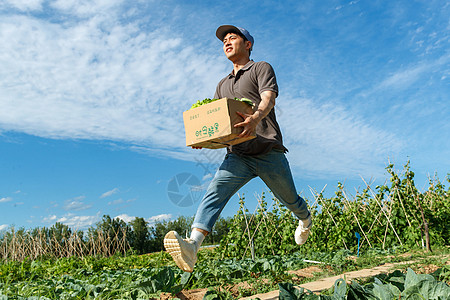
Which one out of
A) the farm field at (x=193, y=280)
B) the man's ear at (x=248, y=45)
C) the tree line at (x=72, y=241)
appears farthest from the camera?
the tree line at (x=72, y=241)

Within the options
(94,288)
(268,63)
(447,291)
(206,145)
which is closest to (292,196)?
(206,145)

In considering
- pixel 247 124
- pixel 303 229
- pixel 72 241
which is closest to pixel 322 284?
pixel 303 229

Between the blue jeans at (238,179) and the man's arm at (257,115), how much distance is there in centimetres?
37

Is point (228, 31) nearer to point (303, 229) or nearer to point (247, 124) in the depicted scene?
point (247, 124)

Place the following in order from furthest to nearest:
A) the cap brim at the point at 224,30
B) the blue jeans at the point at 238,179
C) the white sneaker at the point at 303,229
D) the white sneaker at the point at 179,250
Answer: the white sneaker at the point at 303,229, the cap brim at the point at 224,30, the blue jeans at the point at 238,179, the white sneaker at the point at 179,250

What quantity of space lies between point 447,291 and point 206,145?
1859 millimetres

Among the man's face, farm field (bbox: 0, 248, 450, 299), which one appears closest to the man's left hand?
the man's face

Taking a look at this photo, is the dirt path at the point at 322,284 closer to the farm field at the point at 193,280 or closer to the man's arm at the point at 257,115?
the farm field at the point at 193,280

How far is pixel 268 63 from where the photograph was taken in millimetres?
3068

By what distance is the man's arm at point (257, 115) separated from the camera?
263 centimetres

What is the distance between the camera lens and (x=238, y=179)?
2938 millimetres

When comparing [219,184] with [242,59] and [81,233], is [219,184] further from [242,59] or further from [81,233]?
[81,233]

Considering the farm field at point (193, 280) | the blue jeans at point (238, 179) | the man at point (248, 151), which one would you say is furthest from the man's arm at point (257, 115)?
the farm field at point (193, 280)

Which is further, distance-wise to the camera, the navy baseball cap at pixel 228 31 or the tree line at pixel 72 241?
the tree line at pixel 72 241
